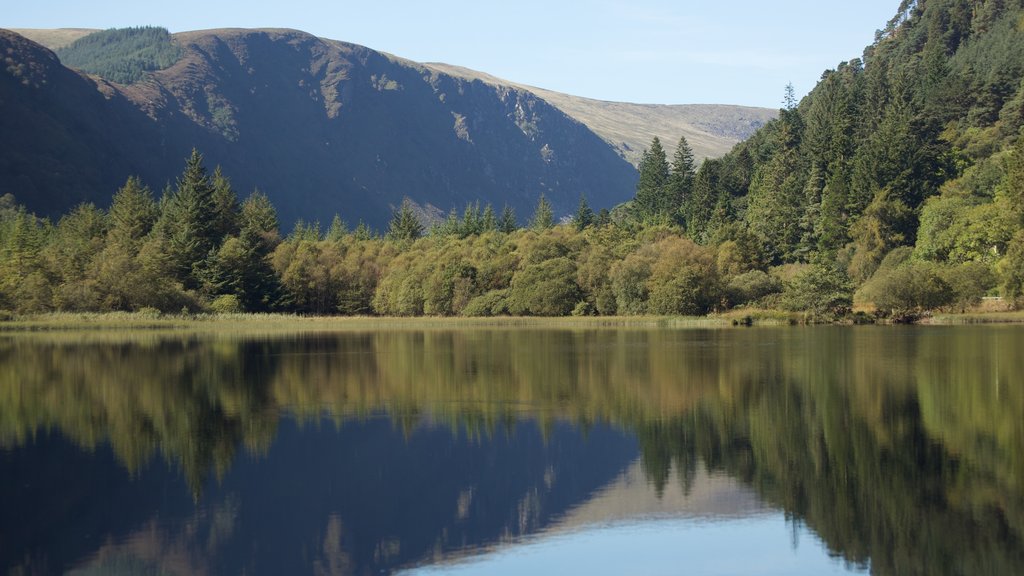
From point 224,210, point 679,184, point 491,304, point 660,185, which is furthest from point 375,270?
point 660,185

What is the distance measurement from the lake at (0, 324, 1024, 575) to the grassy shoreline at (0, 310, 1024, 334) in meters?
49.8

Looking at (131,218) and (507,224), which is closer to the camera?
(131,218)

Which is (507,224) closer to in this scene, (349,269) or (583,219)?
(583,219)

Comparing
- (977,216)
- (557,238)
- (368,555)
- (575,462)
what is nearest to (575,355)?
(575,462)

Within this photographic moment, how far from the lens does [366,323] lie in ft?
387

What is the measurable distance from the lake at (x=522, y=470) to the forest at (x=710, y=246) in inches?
2228

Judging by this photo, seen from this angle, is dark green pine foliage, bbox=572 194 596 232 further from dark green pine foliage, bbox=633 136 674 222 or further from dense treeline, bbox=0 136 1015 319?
dense treeline, bbox=0 136 1015 319

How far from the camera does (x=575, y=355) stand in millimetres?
58625

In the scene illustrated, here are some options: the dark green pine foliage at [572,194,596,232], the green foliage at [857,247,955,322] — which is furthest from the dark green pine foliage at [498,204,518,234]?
the green foliage at [857,247,955,322]

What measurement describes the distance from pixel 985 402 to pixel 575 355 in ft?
90.9

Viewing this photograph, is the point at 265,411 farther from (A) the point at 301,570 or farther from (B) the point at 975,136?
(B) the point at 975,136

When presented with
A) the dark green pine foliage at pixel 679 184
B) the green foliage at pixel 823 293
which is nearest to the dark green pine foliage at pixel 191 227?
the green foliage at pixel 823 293

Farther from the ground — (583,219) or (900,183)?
(900,183)

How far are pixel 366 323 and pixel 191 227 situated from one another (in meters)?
25.5
